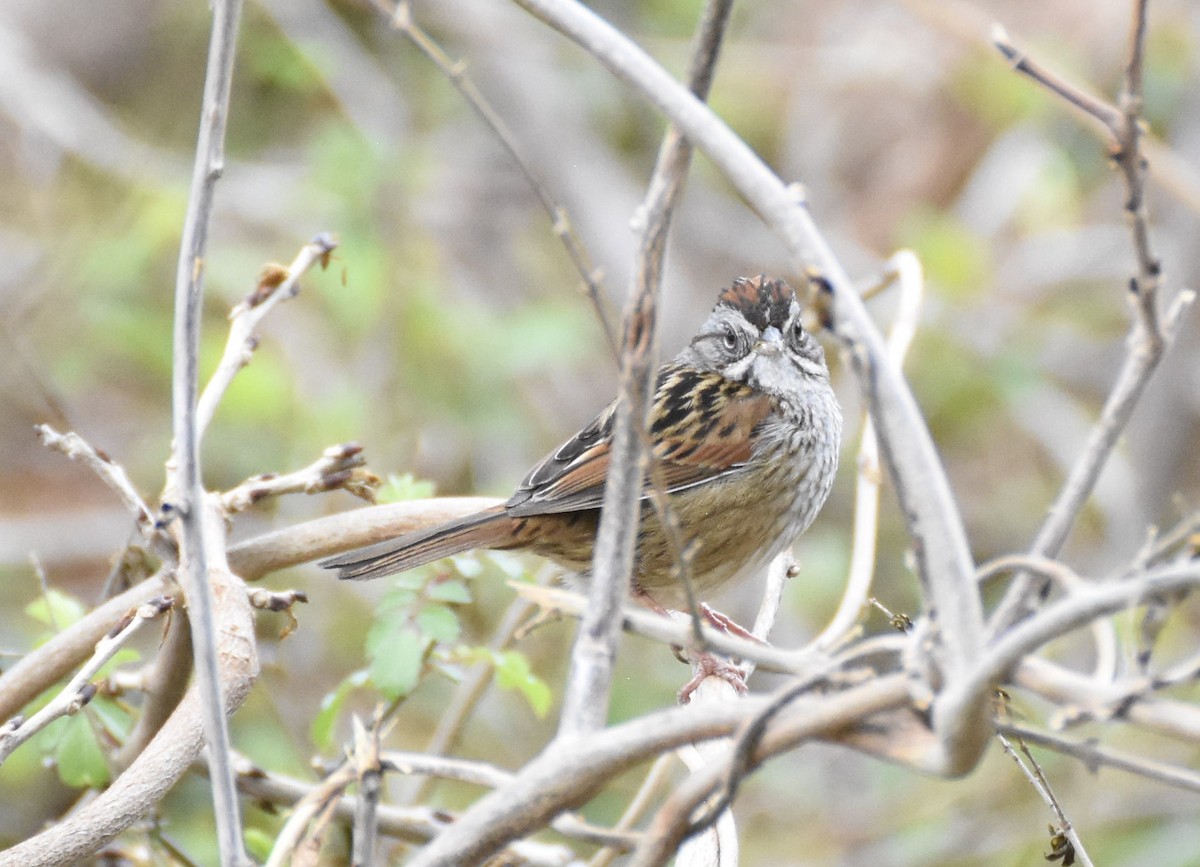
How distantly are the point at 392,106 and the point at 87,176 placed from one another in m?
1.34

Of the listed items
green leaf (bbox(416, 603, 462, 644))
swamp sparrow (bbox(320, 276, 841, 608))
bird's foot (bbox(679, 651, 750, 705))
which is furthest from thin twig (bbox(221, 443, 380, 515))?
bird's foot (bbox(679, 651, 750, 705))

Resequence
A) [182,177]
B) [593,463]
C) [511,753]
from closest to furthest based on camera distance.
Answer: [593,463] → [511,753] → [182,177]

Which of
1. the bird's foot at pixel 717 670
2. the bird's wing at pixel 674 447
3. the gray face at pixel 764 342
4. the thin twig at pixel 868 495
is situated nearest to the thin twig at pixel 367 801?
the thin twig at pixel 868 495

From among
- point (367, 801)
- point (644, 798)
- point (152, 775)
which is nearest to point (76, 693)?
point (152, 775)

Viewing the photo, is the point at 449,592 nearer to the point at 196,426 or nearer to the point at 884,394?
the point at 196,426

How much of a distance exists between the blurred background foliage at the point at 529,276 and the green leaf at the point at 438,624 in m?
1.47

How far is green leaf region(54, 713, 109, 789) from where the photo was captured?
6.98ft

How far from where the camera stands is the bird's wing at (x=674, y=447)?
3.18 meters

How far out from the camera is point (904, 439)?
1230 millimetres

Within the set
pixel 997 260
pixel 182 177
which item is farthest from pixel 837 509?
pixel 182 177

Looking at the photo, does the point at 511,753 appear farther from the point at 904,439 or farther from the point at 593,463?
the point at 904,439

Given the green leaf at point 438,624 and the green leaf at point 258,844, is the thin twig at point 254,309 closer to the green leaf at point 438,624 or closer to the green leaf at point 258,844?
the green leaf at point 438,624

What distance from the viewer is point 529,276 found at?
22.5ft

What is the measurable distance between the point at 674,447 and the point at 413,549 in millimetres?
817
